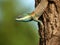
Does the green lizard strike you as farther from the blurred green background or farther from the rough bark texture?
the blurred green background

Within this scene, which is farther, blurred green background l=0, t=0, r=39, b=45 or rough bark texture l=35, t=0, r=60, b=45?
blurred green background l=0, t=0, r=39, b=45

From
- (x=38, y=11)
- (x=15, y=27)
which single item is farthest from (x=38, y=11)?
(x=15, y=27)

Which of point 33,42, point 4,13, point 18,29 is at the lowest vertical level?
point 33,42

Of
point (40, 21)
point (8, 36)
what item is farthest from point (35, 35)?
point (40, 21)

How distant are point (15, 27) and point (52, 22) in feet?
4.41

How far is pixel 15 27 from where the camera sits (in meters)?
2.23

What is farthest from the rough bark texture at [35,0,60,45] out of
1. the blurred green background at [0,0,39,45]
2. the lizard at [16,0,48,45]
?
the blurred green background at [0,0,39,45]

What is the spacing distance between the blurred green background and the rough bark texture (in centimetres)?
112

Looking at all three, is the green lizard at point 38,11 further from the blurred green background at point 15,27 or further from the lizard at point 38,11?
the blurred green background at point 15,27

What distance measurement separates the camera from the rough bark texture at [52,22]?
0.91 meters

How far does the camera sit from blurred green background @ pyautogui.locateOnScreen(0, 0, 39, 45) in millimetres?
2135

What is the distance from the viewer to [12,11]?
7.18ft

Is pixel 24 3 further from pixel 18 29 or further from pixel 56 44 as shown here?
Result: pixel 56 44

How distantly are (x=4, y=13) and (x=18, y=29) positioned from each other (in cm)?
24
